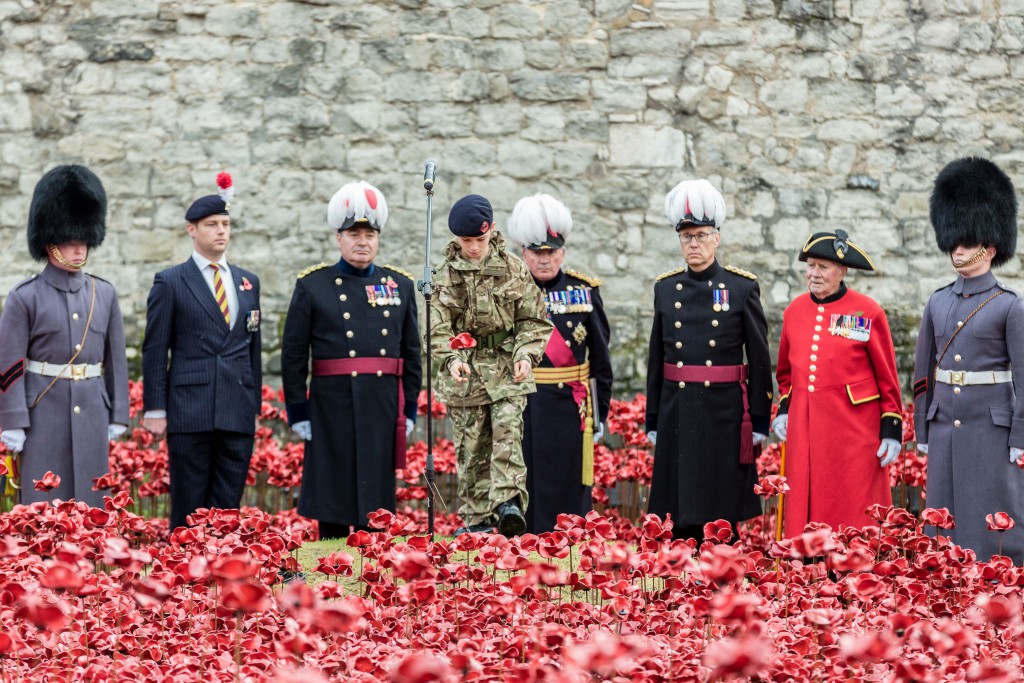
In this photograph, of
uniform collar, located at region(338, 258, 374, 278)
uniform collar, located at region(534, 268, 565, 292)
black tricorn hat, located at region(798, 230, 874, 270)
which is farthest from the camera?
uniform collar, located at region(338, 258, 374, 278)

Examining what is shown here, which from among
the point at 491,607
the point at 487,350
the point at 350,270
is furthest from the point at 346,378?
the point at 491,607

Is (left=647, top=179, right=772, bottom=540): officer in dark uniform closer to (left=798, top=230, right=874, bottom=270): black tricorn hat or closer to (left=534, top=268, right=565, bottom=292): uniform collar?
(left=798, top=230, right=874, bottom=270): black tricorn hat

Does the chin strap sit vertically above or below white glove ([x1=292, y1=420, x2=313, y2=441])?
above

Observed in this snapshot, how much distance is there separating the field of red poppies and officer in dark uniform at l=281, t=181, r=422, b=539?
3.45 ft

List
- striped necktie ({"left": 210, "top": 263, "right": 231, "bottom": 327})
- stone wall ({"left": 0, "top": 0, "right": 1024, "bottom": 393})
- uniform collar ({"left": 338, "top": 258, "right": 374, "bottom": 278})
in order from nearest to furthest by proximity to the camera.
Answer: striped necktie ({"left": 210, "top": 263, "right": 231, "bottom": 327})
uniform collar ({"left": 338, "top": 258, "right": 374, "bottom": 278})
stone wall ({"left": 0, "top": 0, "right": 1024, "bottom": 393})

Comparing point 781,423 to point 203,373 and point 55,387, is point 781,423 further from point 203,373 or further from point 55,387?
point 55,387

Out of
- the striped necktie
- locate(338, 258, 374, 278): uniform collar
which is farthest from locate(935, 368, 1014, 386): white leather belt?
the striped necktie

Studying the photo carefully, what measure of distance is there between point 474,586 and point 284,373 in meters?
2.04

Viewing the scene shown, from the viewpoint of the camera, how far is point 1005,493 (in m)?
5.47

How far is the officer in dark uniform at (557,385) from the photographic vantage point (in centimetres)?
605

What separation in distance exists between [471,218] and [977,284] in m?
2.23

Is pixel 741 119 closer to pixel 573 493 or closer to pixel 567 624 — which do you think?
pixel 573 493

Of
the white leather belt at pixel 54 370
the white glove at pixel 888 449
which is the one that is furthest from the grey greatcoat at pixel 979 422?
the white leather belt at pixel 54 370

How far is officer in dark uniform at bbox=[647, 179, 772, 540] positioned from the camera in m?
6.03
